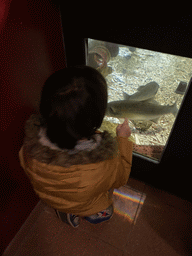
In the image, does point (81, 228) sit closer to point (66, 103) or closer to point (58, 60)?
point (66, 103)

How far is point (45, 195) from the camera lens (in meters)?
0.78

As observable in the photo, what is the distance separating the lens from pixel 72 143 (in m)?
0.61

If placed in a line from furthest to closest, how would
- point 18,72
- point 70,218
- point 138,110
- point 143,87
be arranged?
point 138,110
point 143,87
point 70,218
point 18,72

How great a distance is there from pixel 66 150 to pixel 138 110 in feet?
2.87

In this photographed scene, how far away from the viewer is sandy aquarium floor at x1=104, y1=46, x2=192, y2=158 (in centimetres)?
88

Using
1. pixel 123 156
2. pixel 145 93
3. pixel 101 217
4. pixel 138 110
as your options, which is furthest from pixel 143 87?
pixel 101 217

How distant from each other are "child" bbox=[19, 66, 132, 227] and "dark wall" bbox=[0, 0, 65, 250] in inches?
5.2

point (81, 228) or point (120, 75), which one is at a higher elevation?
point (120, 75)

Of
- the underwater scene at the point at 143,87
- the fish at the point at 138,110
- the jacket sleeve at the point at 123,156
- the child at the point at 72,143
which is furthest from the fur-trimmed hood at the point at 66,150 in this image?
the fish at the point at 138,110

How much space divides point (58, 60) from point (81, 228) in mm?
1110

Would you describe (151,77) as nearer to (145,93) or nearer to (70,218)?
(145,93)

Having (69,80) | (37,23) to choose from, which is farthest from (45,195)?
(37,23)

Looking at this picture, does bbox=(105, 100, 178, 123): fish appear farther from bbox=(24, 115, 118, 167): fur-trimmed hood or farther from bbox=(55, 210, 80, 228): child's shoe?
bbox=(55, 210, 80, 228): child's shoe

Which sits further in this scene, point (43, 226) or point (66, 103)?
point (43, 226)
